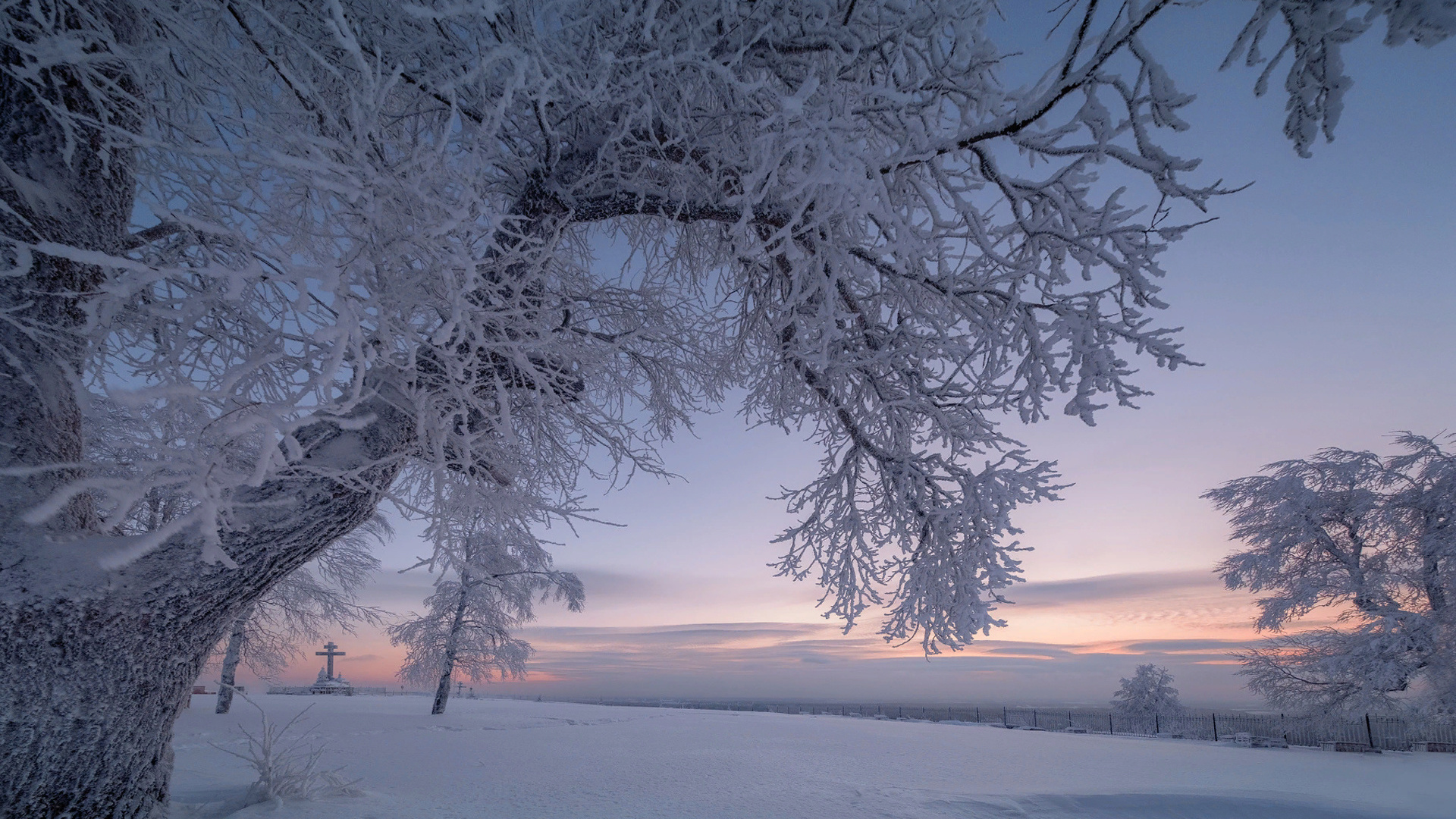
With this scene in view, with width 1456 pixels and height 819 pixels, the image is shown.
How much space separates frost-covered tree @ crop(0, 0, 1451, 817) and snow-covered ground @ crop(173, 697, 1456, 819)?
7.48ft

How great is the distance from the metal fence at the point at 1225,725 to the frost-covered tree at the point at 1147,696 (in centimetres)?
64

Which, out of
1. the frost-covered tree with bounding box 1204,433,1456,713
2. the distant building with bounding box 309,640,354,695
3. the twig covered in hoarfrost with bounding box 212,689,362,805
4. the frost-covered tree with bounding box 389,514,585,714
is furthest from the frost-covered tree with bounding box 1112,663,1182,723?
the distant building with bounding box 309,640,354,695

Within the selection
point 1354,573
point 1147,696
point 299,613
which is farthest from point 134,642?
point 1147,696

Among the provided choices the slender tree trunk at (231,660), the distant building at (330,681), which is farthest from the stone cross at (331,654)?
the slender tree trunk at (231,660)

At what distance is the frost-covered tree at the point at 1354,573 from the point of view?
1498 centimetres

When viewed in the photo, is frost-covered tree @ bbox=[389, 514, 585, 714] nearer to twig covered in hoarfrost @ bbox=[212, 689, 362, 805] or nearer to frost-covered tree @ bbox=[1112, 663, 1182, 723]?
twig covered in hoarfrost @ bbox=[212, 689, 362, 805]

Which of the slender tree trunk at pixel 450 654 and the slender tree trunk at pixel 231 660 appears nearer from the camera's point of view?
the slender tree trunk at pixel 231 660

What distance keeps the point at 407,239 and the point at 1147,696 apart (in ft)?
95.4

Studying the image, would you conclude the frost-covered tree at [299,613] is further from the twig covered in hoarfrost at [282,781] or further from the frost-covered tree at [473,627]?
the twig covered in hoarfrost at [282,781]

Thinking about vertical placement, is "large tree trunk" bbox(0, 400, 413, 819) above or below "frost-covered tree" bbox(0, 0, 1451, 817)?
below

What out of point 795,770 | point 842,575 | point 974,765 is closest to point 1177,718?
point 974,765

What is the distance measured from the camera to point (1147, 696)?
2339 centimetres

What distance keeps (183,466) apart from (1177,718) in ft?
91.8

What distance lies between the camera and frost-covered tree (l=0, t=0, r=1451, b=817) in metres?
2.54
